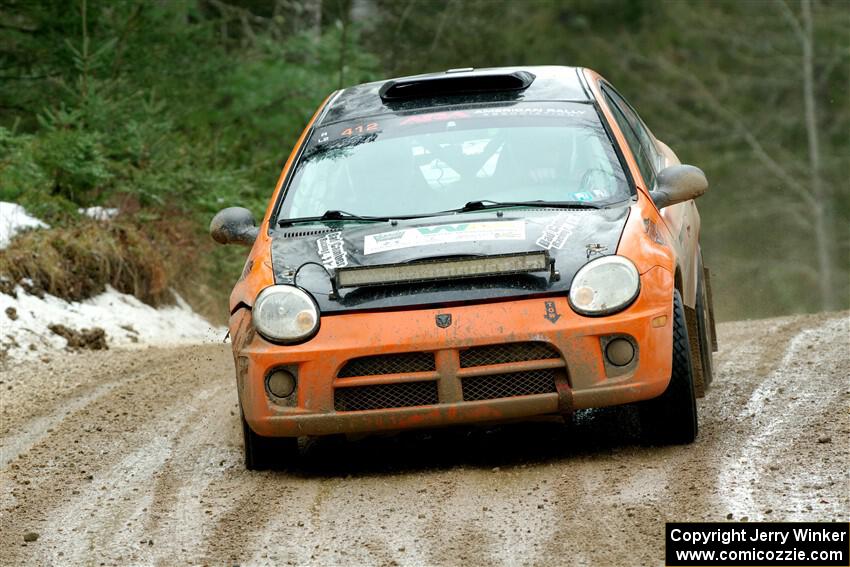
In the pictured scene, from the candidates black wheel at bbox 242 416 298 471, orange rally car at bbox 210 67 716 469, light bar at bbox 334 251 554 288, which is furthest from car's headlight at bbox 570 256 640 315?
black wheel at bbox 242 416 298 471

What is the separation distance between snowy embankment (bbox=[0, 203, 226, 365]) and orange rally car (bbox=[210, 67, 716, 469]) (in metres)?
3.42

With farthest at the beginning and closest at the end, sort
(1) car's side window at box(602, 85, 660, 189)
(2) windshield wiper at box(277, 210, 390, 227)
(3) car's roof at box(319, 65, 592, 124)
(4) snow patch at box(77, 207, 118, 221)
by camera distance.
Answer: (4) snow patch at box(77, 207, 118, 221), (3) car's roof at box(319, 65, 592, 124), (1) car's side window at box(602, 85, 660, 189), (2) windshield wiper at box(277, 210, 390, 227)

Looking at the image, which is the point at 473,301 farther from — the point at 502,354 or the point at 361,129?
the point at 361,129

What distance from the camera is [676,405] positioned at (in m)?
5.96

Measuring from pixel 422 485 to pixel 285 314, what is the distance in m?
0.93

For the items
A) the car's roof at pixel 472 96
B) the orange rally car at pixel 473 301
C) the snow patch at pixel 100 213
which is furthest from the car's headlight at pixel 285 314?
the snow patch at pixel 100 213

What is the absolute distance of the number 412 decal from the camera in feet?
23.7

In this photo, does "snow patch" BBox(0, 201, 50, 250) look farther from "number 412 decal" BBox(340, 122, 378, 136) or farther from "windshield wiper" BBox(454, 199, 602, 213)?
"windshield wiper" BBox(454, 199, 602, 213)

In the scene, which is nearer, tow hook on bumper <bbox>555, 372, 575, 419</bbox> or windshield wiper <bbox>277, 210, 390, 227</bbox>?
tow hook on bumper <bbox>555, 372, 575, 419</bbox>

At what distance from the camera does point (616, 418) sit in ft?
22.6

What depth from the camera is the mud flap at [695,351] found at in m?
6.50

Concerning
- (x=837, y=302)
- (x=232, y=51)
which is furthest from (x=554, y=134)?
(x=837, y=302)

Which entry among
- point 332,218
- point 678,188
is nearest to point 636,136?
point 678,188

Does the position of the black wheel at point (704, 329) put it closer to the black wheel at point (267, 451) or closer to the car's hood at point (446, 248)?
the car's hood at point (446, 248)
